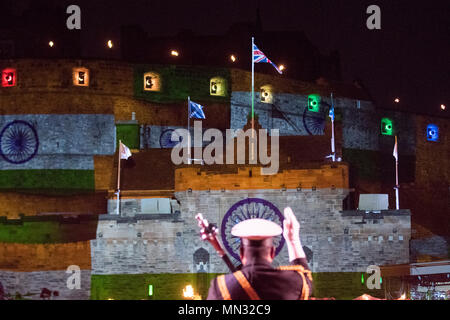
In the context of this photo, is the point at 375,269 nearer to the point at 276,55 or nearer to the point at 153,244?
the point at 153,244

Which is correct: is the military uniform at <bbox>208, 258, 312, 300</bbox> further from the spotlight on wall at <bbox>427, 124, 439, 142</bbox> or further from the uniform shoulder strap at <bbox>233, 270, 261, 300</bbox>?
the spotlight on wall at <bbox>427, 124, 439, 142</bbox>

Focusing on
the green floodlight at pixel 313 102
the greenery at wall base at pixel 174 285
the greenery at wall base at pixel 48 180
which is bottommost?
the greenery at wall base at pixel 174 285

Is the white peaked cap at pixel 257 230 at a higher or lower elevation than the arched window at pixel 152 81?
lower

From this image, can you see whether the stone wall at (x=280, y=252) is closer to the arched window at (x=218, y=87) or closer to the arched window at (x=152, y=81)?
the arched window at (x=152, y=81)

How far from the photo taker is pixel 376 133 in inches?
2339

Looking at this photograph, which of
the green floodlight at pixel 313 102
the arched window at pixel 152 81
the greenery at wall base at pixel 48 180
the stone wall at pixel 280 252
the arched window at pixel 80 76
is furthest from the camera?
the green floodlight at pixel 313 102

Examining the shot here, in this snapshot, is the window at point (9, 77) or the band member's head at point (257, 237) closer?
the band member's head at point (257, 237)

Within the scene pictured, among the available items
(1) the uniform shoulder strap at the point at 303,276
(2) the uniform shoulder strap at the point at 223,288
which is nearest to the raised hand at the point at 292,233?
(1) the uniform shoulder strap at the point at 303,276

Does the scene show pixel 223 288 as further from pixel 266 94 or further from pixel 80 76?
pixel 266 94

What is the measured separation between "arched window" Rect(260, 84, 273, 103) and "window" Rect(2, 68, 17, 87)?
69.8ft

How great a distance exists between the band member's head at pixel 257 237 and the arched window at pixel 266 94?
48.6 metres

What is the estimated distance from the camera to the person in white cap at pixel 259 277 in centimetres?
760

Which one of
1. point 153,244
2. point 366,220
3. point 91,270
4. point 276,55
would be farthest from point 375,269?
point 276,55
